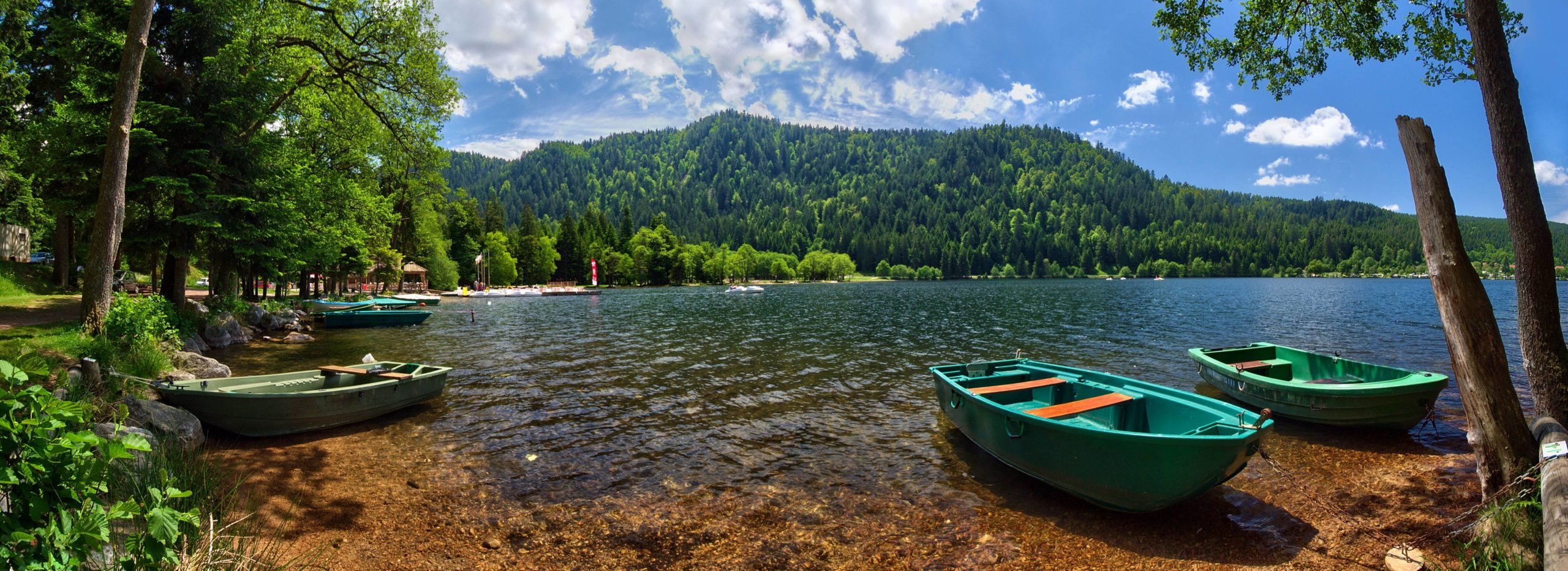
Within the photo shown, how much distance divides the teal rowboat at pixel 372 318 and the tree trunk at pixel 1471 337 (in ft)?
126

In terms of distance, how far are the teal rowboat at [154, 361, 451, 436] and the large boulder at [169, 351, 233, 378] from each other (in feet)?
9.33

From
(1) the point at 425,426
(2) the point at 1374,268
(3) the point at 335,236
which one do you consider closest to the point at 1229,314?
(1) the point at 425,426

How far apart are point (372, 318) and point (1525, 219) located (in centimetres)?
3940

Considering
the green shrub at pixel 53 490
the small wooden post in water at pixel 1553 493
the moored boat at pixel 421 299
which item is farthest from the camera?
the moored boat at pixel 421 299

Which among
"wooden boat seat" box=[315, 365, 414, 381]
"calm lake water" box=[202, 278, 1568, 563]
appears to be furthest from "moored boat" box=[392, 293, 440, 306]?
"wooden boat seat" box=[315, 365, 414, 381]

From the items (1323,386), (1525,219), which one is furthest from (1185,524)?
(1323,386)

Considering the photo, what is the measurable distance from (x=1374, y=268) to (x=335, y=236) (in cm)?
23527

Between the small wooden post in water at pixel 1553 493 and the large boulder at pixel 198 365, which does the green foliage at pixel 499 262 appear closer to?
the large boulder at pixel 198 365

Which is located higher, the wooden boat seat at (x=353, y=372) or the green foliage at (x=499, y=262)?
the green foliage at (x=499, y=262)

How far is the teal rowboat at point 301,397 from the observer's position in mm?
10125

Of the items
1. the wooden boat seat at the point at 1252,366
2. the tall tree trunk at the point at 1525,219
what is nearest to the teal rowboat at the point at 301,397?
the tall tree trunk at the point at 1525,219

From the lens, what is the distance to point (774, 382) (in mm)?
16953

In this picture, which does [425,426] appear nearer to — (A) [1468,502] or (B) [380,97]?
(B) [380,97]

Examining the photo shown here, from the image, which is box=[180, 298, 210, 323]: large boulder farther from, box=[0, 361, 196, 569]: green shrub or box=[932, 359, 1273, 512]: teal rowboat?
box=[932, 359, 1273, 512]: teal rowboat
